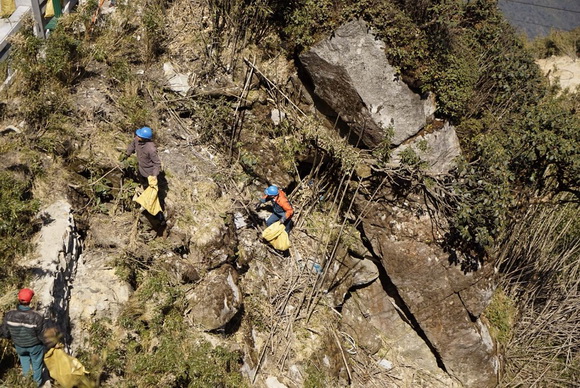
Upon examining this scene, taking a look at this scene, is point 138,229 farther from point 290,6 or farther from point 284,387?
point 290,6

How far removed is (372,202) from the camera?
8.15m

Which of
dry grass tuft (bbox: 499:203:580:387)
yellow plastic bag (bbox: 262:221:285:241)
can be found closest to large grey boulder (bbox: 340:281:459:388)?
dry grass tuft (bbox: 499:203:580:387)

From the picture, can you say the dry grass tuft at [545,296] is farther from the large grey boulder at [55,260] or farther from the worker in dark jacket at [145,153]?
the large grey boulder at [55,260]

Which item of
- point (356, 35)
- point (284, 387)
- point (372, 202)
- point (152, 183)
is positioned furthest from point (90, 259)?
point (356, 35)

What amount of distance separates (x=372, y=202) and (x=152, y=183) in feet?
12.2

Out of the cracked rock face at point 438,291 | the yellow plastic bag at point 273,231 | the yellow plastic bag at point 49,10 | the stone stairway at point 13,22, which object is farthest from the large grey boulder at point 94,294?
the cracked rock face at point 438,291

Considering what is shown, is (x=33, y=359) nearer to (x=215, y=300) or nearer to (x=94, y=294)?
(x=94, y=294)

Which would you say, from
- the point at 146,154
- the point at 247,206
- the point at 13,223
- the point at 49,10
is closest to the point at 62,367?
the point at 13,223

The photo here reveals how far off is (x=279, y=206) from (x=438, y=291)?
2993 mm

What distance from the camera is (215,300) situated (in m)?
6.23

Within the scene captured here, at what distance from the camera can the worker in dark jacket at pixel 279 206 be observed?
7406 mm

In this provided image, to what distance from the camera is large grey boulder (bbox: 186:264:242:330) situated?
6.14 metres

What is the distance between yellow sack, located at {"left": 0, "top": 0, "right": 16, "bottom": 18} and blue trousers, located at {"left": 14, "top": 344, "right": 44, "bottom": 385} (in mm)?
4865

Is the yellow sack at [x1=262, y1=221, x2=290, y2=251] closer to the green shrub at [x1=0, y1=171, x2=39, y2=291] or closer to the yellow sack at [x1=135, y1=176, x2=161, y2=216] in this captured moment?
the yellow sack at [x1=135, y1=176, x2=161, y2=216]
